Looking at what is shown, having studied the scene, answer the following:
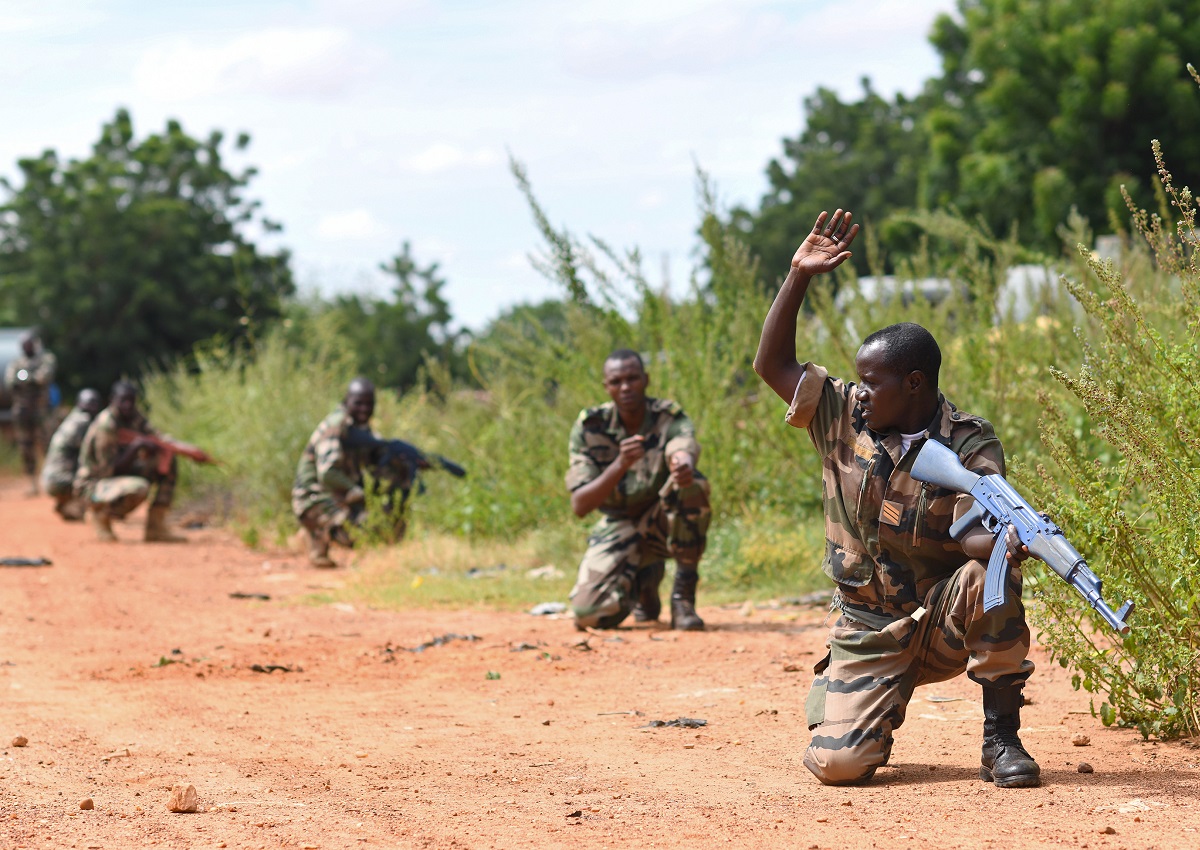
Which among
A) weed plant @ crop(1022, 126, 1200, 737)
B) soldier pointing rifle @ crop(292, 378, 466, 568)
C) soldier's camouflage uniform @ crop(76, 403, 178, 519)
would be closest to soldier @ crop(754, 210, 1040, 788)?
weed plant @ crop(1022, 126, 1200, 737)

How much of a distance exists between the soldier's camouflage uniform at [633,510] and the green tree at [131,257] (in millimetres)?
15030

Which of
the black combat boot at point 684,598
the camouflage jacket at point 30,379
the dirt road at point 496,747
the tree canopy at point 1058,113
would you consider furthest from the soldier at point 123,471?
the tree canopy at point 1058,113

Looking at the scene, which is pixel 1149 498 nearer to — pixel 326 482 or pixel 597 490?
pixel 597 490

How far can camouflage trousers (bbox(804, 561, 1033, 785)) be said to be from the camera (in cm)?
358

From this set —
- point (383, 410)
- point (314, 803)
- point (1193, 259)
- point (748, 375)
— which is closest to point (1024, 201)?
point (383, 410)

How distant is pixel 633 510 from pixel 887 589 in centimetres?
313

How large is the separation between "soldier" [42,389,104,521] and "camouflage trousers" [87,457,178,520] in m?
1.32

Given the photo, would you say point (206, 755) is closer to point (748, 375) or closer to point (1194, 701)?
point (1194, 701)

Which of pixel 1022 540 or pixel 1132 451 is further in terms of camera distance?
pixel 1132 451

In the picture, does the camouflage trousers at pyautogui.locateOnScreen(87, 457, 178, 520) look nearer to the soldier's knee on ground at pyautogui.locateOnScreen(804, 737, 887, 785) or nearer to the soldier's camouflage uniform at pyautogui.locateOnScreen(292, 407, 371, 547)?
the soldier's camouflage uniform at pyautogui.locateOnScreen(292, 407, 371, 547)

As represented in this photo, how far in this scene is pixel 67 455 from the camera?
43.4 ft

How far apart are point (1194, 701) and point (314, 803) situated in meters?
2.50

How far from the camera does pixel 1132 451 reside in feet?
12.2

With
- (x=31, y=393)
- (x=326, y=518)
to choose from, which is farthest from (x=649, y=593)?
(x=31, y=393)
